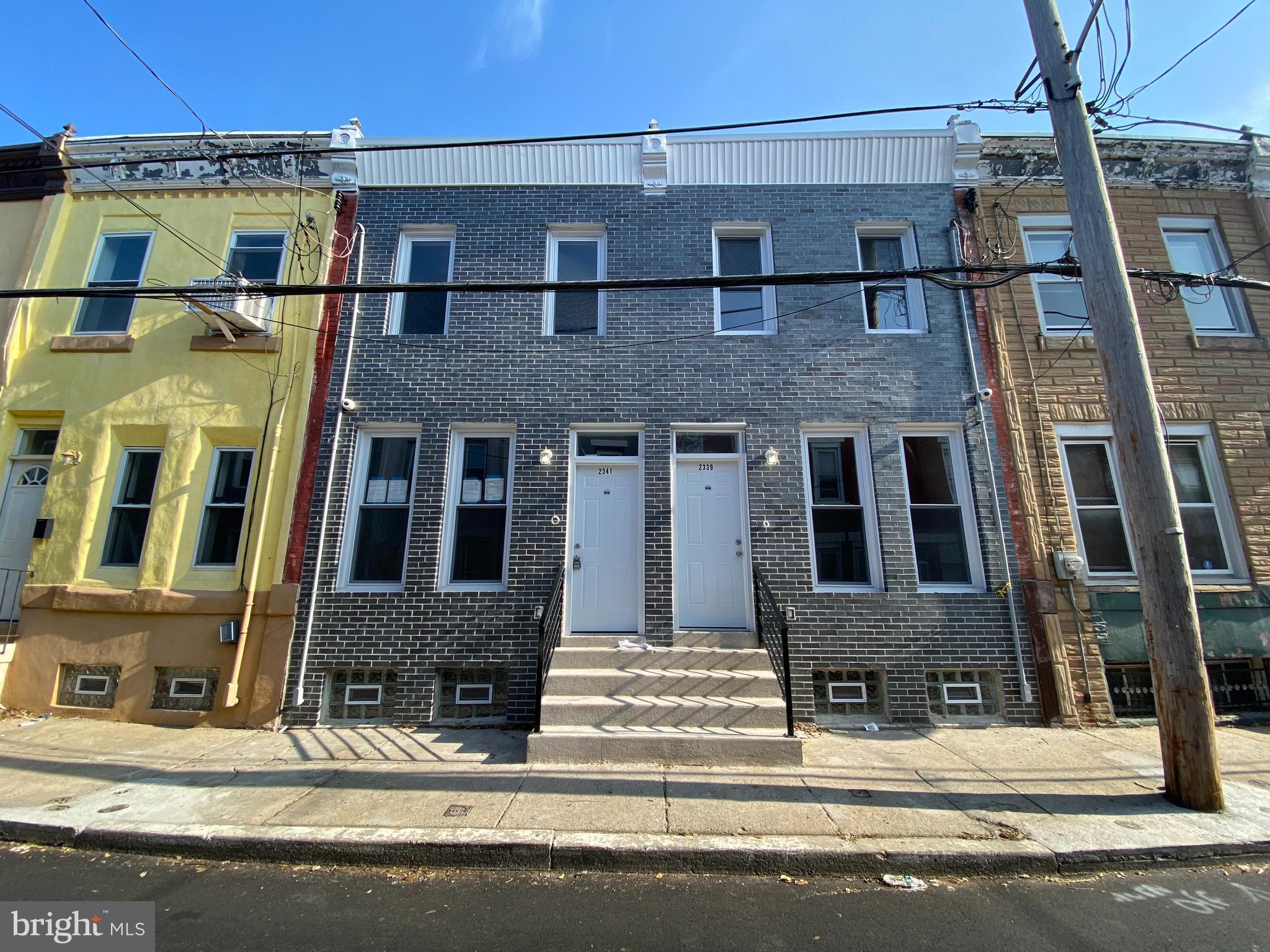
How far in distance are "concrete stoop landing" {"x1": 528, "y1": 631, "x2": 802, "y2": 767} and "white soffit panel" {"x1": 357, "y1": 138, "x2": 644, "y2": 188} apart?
6.34m

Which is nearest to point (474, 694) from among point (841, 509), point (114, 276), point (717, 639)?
point (717, 639)

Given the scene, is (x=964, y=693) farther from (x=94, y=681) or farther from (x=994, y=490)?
(x=94, y=681)

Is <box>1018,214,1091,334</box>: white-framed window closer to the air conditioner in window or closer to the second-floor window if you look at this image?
the second-floor window

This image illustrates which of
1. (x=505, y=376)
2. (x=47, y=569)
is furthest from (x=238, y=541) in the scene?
(x=505, y=376)

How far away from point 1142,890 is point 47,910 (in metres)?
6.50

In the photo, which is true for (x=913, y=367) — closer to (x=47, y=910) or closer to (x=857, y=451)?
(x=857, y=451)

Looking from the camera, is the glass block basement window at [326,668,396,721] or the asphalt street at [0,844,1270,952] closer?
the asphalt street at [0,844,1270,952]

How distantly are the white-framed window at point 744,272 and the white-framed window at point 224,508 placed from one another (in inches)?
255

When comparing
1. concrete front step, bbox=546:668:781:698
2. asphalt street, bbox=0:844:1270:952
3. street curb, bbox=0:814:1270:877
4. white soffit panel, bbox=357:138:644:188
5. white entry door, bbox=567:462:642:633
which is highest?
white soffit panel, bbox=357:138:644:188

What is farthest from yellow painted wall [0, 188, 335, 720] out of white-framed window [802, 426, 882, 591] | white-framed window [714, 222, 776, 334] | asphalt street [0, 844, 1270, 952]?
white-framed window [802, 426, 882, 591]

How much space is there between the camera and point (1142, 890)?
3424 millimetres

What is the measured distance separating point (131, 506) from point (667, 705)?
7.24 metres

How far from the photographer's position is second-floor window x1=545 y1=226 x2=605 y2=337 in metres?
7.73

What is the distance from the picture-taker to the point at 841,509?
707 centimetres
